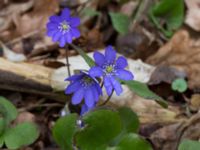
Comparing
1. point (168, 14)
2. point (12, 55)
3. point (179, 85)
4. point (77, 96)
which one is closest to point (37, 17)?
point (12, 55)

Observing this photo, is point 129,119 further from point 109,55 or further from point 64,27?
point 64,27

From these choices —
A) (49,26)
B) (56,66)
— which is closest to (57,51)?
(56,66)

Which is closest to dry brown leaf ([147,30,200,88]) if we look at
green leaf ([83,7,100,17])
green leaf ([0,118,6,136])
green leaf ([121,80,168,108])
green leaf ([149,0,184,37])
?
green leaf ([149,0,184,37])

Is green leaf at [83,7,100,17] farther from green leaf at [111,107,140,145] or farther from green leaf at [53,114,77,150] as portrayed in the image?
green leaf at [53,114,77,150]

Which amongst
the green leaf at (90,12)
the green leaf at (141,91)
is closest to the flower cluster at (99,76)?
the green leaf at (141,91)

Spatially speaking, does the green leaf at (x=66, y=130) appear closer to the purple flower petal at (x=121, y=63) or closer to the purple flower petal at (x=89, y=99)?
the purple flower petal at (x=89, y=99)

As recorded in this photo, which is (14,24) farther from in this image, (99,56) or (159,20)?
(99,56)
